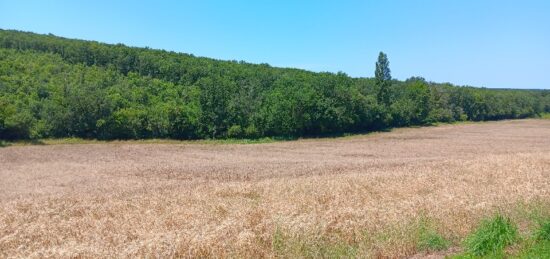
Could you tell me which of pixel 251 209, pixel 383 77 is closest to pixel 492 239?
pixel 251 209

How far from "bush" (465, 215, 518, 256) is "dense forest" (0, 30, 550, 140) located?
2080 inches

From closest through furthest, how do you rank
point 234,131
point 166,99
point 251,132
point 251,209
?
point 251,209 → point 234,131 → point 251,132 → point 166,99

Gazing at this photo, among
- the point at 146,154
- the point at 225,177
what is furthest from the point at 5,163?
the point at 225,177

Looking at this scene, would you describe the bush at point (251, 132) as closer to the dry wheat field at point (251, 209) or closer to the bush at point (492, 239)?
the dry wheat field at point (251, 209)

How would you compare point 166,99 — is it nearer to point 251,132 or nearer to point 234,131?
point 234,131

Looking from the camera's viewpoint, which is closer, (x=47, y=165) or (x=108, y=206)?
(x=108, y=206)

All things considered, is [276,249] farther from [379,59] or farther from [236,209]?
[379,59]

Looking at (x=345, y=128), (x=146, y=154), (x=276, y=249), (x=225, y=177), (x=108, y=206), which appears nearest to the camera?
(x=276, y=249)

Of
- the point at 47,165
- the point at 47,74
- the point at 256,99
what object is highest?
the point at 47,74

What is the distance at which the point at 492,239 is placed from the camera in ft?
27.7

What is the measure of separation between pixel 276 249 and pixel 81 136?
54412 mm

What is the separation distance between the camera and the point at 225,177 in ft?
87.7

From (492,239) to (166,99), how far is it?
67.9 metres

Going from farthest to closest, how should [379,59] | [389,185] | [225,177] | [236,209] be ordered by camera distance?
1. [379,59]
2. [225,177]
3. [389,185]
4. [236,209]
